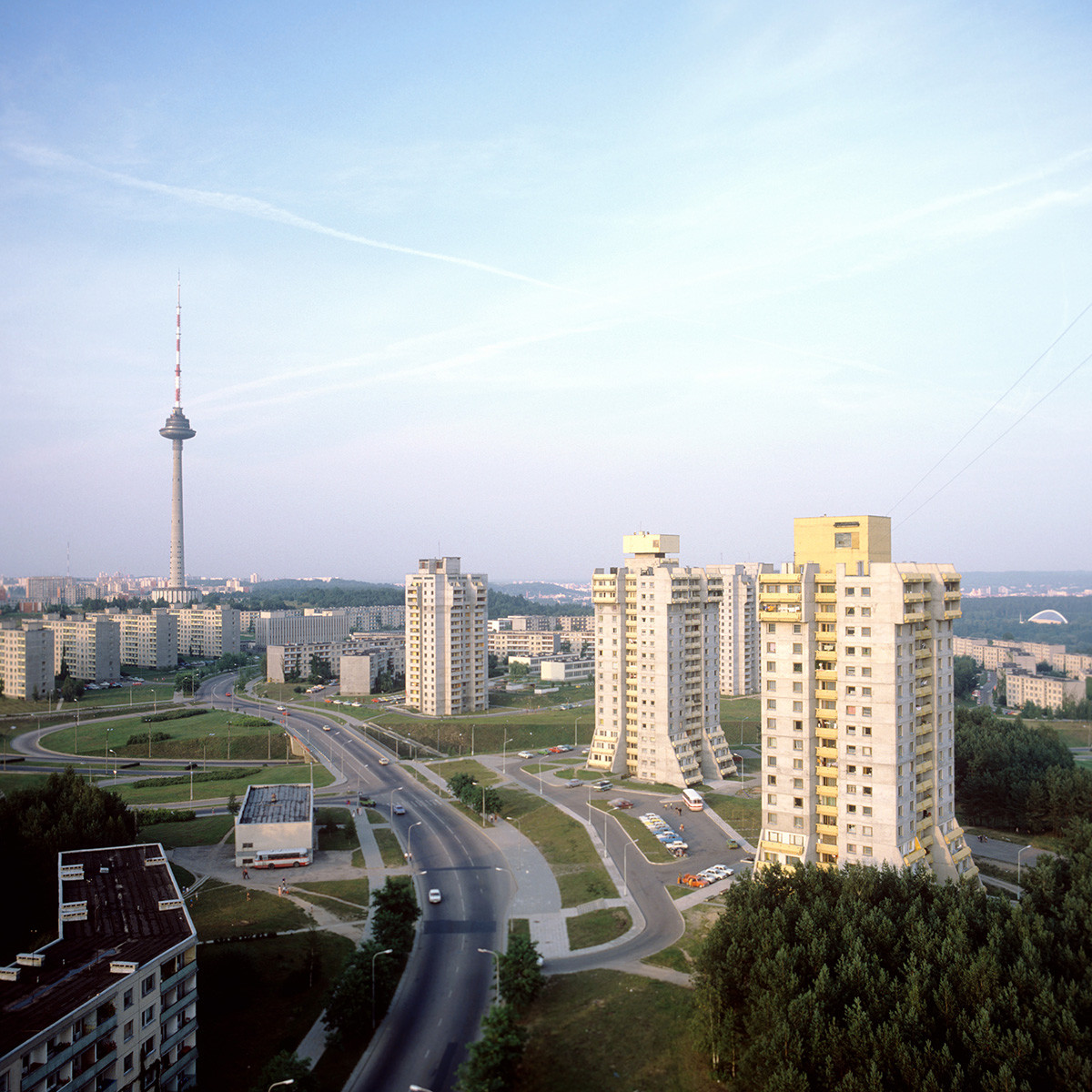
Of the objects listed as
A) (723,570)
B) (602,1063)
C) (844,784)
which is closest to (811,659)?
(844,784)

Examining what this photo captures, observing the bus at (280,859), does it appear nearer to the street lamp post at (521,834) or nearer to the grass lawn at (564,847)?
the street lamp post at (521,834)

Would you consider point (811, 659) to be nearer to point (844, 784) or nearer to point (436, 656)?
point (844, 784)

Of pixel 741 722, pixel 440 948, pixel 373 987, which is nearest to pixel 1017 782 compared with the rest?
pixel 741 722

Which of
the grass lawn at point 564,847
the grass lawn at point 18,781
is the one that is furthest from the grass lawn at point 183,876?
the grass lawn at point 18,781

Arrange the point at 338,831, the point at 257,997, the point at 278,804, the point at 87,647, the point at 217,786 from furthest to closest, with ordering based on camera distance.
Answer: the point at 87,647 → the point at 217,786 → the point at 338,831 → the point at 278,804 → the point at 257,997

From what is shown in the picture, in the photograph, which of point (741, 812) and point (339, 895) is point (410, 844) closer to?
point (339, 895)

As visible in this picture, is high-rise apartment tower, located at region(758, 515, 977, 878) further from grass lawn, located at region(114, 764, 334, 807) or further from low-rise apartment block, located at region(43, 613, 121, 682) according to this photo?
low-rise apartment block, located at region(43, 613, 121, 682)
